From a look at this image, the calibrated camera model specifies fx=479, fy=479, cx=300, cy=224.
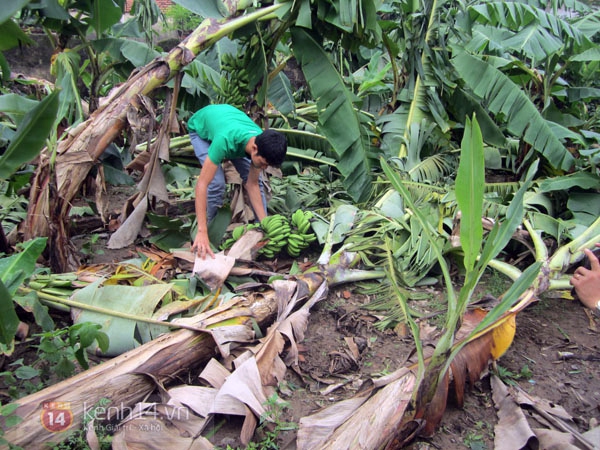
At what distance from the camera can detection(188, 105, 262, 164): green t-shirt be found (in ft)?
11.6

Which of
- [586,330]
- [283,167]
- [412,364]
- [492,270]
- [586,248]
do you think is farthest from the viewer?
[283,167]

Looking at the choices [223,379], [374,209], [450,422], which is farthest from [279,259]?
[450,422]

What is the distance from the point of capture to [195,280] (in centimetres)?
302

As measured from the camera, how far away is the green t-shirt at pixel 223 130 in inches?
139

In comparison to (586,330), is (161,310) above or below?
above

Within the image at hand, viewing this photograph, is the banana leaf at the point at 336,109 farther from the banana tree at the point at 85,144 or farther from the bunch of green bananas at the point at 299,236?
the bunch of green bananas at the point at 299,236

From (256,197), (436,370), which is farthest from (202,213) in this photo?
(436,370)

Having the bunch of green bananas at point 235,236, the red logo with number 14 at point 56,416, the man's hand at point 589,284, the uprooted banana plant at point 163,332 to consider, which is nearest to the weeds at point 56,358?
the uprooted banana plant at point 163,332

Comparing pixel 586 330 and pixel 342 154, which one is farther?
pixel 342 154

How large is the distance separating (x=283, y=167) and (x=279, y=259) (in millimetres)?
1742

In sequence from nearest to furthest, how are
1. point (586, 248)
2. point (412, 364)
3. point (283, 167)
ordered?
point (412, 364) → point (586, 248) → point (283, 167)

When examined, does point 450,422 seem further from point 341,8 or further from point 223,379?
point 341,8

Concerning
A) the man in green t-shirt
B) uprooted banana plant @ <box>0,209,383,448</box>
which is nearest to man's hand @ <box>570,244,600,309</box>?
uprooted banana plant @ <box>0,209,383,448</box>

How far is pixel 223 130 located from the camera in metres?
3.66
